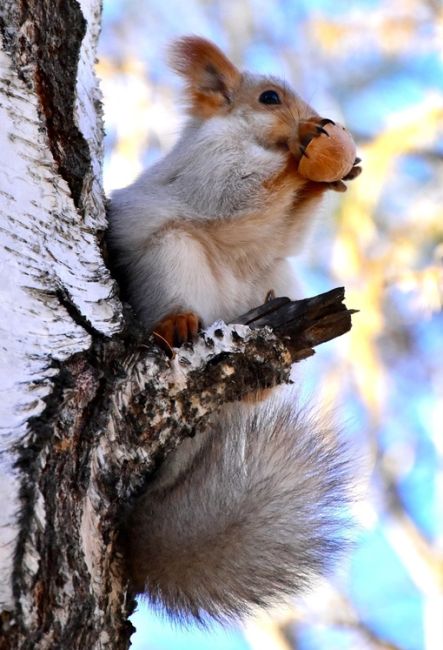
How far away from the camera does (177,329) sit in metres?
1.60

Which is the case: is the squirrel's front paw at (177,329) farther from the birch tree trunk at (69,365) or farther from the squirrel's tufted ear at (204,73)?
the squirrel's tufted ear at (204,73)

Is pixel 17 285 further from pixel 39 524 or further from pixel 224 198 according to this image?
pixel 224 198

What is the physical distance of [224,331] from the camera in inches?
62.5

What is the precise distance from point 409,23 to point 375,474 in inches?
119

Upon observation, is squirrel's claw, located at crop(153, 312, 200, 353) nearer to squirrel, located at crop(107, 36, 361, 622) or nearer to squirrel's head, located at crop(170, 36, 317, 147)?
squirrel, located at crop(107, 36, 361, 622)

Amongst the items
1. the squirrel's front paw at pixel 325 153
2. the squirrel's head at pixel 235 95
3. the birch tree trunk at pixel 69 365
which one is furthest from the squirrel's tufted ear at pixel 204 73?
the birch tree trunk at pixel 69 365

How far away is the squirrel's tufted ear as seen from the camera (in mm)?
2281

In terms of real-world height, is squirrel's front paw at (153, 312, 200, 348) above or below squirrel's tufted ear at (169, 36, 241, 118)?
below

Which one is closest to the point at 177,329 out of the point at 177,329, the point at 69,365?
the point at 177,329

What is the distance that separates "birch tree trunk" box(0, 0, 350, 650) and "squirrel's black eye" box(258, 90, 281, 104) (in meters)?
0.57

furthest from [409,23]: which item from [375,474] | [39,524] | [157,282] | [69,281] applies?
[39,524]

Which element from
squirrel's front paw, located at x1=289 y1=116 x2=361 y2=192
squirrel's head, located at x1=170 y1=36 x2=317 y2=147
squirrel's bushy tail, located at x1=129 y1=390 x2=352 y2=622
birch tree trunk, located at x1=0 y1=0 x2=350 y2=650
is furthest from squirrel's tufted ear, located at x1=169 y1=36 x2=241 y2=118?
squirrel's bushy tail, located at x1=129 y1=390 x2=352 y2=622

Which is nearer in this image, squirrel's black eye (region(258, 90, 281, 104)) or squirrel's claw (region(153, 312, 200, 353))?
squirrel's claw (region(153, 312, 200, 353))

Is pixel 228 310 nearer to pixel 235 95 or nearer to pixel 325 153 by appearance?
pixel 325 153
